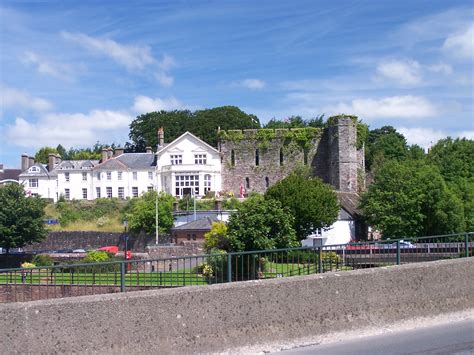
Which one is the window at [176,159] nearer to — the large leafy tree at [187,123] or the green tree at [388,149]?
the large leafy tree at [187,123]

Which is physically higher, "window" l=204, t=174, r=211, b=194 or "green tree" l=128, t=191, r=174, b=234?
"window" l=204, t=174, r=211, b=194

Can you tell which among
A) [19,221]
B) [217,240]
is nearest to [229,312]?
[217,240]

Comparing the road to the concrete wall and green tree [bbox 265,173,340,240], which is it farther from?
green tree [bbox 265,173,340,240]

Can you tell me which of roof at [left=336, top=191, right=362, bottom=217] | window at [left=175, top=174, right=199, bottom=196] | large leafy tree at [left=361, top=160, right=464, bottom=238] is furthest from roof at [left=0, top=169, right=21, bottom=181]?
large leafy tree at [left=361, top=160, right=464, bottom=238]

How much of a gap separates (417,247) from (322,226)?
39.1m

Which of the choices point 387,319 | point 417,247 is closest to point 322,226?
point 417,247

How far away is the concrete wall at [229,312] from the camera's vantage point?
24.0 ft

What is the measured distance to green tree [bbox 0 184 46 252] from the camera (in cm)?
5697

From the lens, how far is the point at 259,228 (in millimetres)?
39438

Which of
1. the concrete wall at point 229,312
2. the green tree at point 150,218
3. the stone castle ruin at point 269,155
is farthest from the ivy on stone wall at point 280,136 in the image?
the concrete wall at point 229,312

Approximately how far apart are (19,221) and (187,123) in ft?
175

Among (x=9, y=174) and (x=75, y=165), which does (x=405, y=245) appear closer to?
(x=75, y=165)

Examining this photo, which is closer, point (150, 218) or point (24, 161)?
point (150, 218)

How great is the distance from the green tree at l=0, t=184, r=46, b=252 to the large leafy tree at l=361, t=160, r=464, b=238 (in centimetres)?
2846
